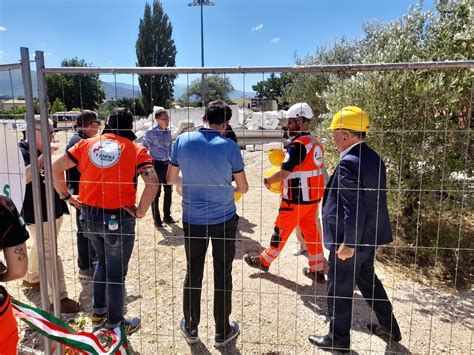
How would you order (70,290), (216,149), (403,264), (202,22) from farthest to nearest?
(202,22), (403,264), (70,290), (216,149)

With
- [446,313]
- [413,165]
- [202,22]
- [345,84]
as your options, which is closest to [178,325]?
[446,313]

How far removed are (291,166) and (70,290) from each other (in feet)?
9.08

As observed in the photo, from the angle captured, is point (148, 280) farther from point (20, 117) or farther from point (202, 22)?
point (202, 22)

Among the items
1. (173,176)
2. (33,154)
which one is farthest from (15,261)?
(173,176)

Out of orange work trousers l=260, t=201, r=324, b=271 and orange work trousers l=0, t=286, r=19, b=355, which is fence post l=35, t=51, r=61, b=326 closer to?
orange work trousers l=0, t=286, r=19, b=355

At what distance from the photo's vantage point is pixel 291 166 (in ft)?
13.0

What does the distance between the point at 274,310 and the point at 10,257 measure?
8.36ft

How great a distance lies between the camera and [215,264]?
3160 millimetres

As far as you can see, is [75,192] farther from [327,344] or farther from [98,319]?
[327,344]

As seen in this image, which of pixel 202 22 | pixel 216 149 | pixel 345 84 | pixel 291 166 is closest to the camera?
pixel 216 149

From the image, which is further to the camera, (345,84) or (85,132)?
(345,84)

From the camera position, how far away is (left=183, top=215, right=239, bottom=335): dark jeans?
10.0 ft

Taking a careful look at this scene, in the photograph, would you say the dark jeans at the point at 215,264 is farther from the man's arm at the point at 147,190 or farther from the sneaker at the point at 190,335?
the man's arm at the point at 147,190

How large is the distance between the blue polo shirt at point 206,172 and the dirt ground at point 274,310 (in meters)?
0.68
